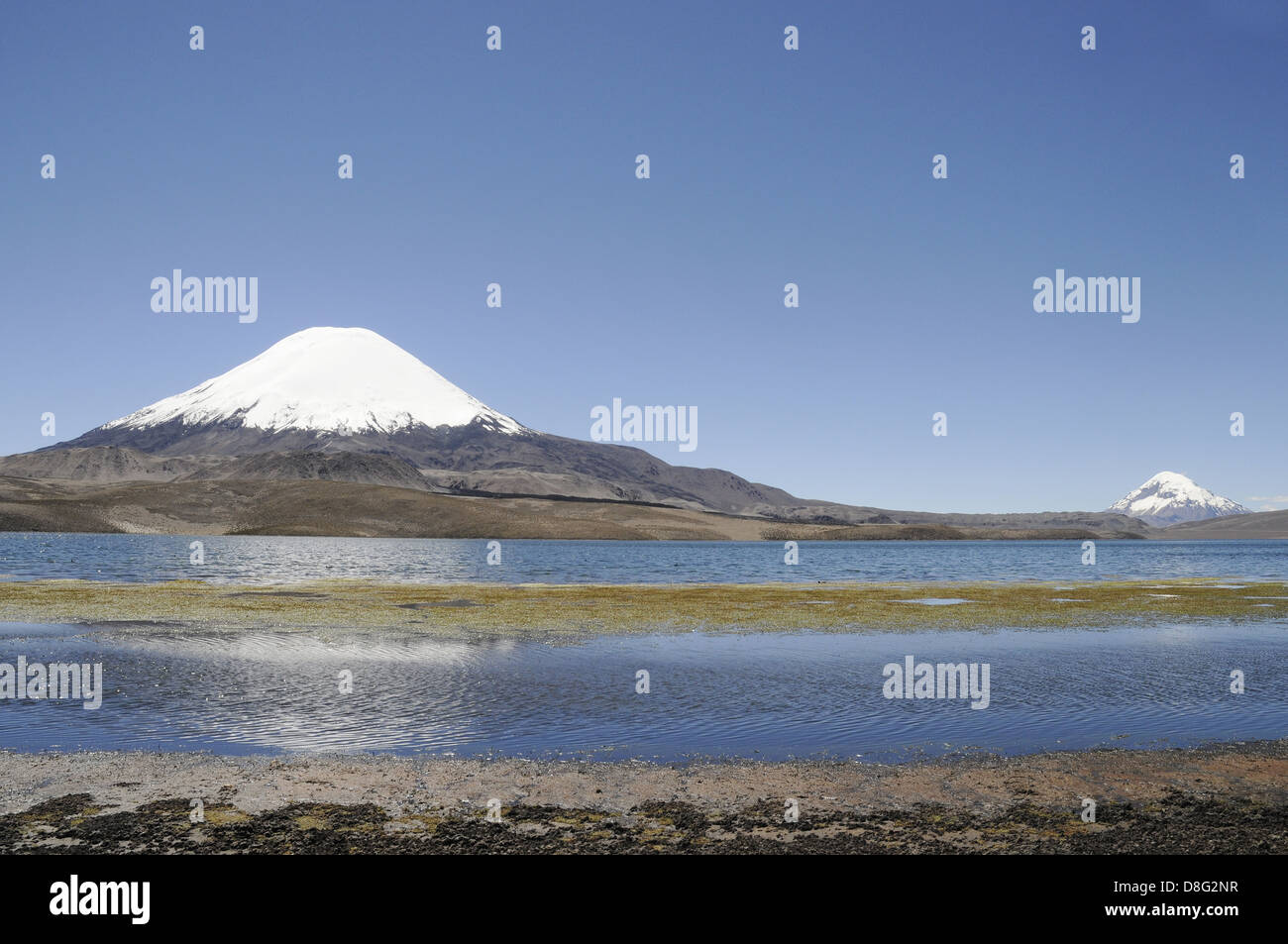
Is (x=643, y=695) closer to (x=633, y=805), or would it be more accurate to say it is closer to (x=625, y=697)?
(x=625, y=697)

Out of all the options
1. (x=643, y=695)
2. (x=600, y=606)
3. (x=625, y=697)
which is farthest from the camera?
(x=600, y=606)

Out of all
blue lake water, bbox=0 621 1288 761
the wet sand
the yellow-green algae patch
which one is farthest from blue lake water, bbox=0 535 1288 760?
the yellow-green algae patch

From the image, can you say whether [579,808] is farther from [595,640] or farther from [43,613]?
[43,613]

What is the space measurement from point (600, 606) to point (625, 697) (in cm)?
3377

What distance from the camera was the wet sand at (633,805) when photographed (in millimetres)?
13352

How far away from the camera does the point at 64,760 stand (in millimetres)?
18062

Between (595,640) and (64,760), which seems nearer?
(64,760)

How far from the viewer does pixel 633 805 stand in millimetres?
15352

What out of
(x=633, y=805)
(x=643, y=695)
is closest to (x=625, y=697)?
(x=643, y=695)

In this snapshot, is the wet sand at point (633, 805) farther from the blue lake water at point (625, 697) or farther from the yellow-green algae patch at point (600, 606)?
the yellow-green algae patch at point (600, 606)

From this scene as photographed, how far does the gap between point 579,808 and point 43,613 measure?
46.9 meters

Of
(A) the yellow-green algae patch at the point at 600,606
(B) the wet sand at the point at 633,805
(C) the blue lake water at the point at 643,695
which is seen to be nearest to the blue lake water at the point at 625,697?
(C) the blue lake water at the point at 643,695

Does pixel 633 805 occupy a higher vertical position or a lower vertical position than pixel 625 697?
higher
